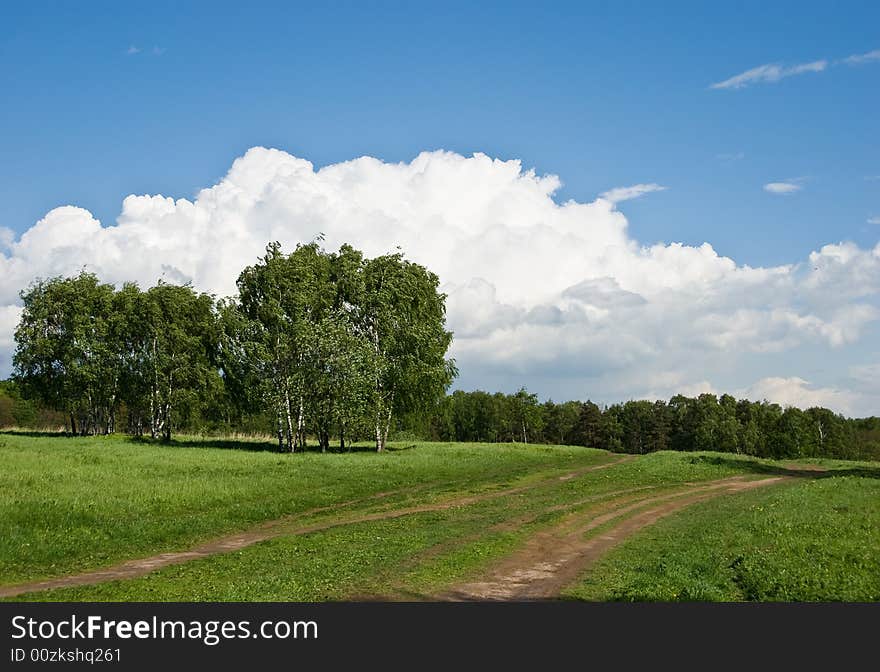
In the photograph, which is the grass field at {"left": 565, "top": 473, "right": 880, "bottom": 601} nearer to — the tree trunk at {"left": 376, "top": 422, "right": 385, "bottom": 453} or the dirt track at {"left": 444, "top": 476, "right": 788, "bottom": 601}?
the dirt track at {"left": 444, "top": 476, "right": 788, "bottom": 601}

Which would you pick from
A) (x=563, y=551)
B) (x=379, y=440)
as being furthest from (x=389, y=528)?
(x=379, y=440)

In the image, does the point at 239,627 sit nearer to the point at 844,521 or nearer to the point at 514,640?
the point at 514,640

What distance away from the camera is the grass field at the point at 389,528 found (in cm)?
1817

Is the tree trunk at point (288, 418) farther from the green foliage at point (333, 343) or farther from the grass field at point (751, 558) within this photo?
the grass field at point (751, 558)

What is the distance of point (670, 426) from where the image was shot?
165 metres

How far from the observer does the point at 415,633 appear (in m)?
13.9

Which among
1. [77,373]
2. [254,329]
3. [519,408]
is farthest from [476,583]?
[519,408]

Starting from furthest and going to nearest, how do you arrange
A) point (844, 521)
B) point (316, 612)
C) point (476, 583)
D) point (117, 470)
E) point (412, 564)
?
point (117, 470)
point (844, 521)
point (412, 564)
point (476, 583)
point (316, 612)

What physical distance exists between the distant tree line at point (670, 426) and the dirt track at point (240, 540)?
10023cm

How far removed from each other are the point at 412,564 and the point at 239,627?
24.2 feet

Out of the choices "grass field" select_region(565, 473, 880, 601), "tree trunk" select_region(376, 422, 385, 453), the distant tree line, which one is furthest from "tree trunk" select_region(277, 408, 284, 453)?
the distant tree line

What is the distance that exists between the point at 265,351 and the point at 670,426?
12158 cm

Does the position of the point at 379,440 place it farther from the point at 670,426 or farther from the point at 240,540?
the point at 670,426

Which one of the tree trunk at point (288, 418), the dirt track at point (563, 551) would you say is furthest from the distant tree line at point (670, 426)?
the dirt track at point (563, 551)
